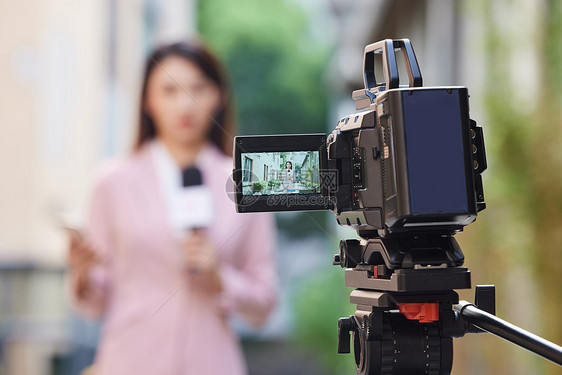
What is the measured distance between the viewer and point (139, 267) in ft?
6.58

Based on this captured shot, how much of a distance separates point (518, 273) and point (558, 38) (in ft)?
2.38

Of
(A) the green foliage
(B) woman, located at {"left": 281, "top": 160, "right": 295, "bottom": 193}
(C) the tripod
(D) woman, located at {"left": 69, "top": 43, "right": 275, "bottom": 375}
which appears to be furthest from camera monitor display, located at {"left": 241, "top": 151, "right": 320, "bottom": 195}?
(A) the green foliage

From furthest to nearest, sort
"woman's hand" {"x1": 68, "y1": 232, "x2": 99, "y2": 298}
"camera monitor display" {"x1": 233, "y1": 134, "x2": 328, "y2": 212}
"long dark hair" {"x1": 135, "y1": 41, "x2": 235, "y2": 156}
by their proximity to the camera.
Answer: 1. "long dark hair" {"x1": 135, "y1": 41, "x2": 235, "y2": 156}
2. "woman's hand" {"x1": 68, "y1": 232, "x2": 99, "y2": 298}
3. "camera monitor display" {"x1": 233, "y1": 134, "x2": 328, "y2": 212}

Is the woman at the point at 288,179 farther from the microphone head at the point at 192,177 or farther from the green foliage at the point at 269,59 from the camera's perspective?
the green foliage at the point at 269,59

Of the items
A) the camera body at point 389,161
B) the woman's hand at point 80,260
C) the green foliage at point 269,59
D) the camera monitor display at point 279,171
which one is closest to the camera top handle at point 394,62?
the camera body at point 389,161

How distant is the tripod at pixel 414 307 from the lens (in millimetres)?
868

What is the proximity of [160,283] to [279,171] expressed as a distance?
114cm

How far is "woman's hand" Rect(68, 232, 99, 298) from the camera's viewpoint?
6.15 ft

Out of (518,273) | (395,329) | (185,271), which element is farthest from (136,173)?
(395,329)

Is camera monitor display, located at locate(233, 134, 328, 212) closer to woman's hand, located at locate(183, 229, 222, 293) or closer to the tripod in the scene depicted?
the tripod

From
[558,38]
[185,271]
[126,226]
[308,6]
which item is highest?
[308,6]

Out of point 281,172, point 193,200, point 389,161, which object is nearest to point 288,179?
point 281,172

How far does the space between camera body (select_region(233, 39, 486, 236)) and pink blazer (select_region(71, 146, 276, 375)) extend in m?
0.95

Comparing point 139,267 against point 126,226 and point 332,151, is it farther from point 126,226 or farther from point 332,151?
point 332,151
